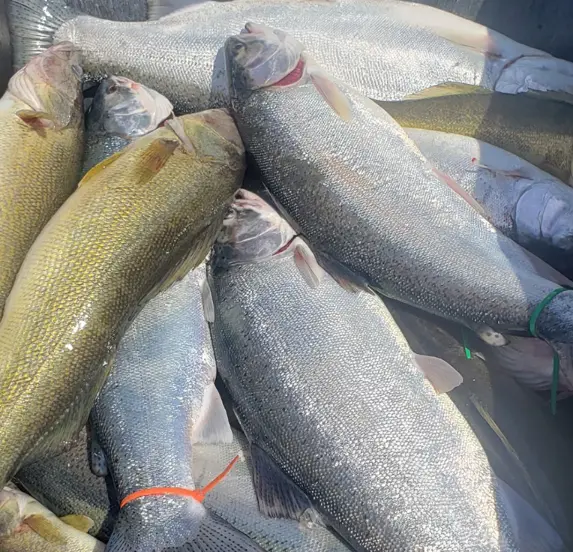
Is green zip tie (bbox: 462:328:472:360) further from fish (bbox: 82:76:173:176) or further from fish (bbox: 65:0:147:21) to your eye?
fish (bbox: 65:0:147:21)

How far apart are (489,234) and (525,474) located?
2.66ft

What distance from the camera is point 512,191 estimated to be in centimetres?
227

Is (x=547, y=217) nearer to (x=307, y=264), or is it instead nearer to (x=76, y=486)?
(x=307, y=264)

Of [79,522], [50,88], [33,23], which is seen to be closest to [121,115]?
[50,88]

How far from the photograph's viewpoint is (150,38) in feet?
7.79

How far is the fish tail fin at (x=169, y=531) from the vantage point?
74.3 inches

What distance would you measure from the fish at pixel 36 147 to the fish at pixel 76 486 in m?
0.56

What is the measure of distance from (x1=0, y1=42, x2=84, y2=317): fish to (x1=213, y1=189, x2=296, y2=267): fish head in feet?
1.80

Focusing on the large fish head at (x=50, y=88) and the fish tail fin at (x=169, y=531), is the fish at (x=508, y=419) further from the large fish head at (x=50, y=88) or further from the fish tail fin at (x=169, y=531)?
the large fish head at (x=50, y=88)

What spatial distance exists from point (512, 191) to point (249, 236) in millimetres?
934

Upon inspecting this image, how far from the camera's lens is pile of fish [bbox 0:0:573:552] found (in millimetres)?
1890

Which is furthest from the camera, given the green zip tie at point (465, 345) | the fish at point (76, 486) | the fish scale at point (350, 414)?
the green zip tie at point (465, 345)

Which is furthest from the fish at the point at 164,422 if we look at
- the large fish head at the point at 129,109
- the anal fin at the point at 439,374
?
the anal fin at the point at 439,374

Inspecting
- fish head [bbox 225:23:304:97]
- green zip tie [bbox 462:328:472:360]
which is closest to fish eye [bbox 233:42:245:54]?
fish head [bbox 225:23:304:97]
